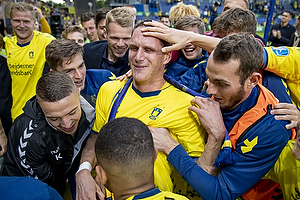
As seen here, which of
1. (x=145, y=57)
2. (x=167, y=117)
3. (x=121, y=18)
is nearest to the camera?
(x=167, y=117)

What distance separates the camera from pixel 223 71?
1603 millimetres

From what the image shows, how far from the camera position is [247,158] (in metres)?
1.55

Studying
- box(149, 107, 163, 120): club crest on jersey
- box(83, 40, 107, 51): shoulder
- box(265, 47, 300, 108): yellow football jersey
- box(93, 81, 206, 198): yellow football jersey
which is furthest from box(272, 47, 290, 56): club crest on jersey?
box(83, 40, 107, 51): shoulder

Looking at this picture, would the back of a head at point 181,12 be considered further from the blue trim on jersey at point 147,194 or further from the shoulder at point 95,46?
the blue trim on jersey at point 147,194

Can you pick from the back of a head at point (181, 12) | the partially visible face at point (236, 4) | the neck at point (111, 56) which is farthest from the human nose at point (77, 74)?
the partially visible face at point (236, 4)

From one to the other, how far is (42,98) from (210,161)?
4.56ft

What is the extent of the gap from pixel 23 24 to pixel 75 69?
181 centimetres

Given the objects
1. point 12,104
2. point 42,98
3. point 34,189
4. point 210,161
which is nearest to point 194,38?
point 210,161

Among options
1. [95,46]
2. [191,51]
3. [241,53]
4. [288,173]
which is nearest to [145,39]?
[241,53]

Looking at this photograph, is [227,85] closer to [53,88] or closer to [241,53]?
[241,53]

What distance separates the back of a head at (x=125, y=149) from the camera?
1179mm

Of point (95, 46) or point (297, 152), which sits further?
point (95, 46)

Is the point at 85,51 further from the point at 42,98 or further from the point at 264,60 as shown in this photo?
the point at 264,60

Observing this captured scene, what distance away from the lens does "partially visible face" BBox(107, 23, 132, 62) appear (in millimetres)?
2918
